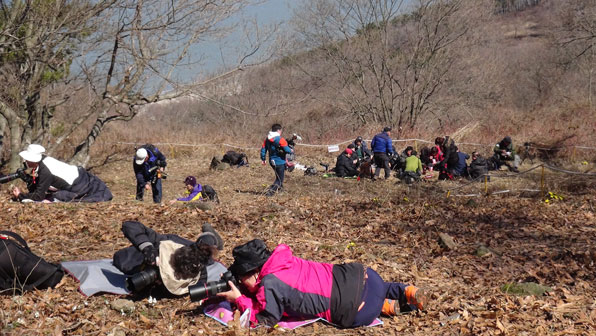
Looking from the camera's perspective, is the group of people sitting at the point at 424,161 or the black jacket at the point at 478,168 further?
the group of people sitting at the point at 424,161

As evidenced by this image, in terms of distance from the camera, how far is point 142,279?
462 centimetres

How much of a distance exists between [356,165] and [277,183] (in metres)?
5.86

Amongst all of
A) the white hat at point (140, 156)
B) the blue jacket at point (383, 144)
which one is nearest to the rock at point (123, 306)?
the white hat at point (140, 156)

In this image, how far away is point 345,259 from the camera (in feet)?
21.2

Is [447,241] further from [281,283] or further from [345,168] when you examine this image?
[345,168]

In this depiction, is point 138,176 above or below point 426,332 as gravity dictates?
above

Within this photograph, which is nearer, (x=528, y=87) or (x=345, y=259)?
(x=345, y=259)

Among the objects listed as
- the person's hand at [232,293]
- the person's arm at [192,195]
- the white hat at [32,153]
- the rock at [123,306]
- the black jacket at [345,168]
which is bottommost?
the black jacket at [345,168]

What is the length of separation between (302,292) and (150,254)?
152 cm

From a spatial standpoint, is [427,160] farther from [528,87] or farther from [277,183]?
[528,87]

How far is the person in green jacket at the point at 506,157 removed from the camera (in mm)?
17016

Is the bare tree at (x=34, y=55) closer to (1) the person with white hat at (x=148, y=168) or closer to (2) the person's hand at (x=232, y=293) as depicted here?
(1) the person with white hat at (x=148, y=168)

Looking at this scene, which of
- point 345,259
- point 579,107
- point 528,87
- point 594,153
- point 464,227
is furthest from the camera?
point 528,87

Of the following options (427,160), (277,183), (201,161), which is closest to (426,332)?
(277,183)
